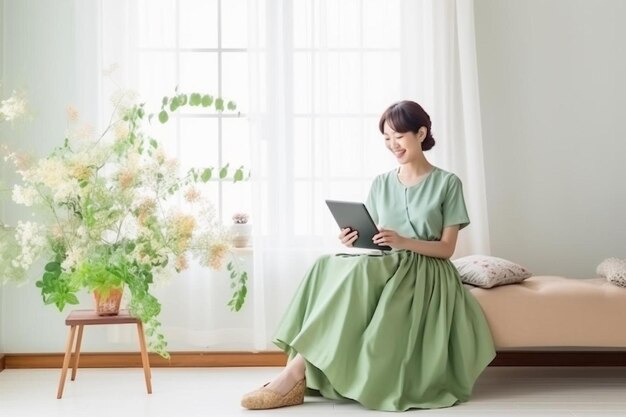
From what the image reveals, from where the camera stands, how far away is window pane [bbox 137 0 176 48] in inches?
183

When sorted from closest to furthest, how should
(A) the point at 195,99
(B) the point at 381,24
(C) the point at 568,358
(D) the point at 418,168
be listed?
(A) the point at 195,99
(D) the point at 418,168
(C) the point at 568,358
(B) the point at 381,24

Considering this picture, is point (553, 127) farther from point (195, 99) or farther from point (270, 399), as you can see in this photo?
point (270, 399)

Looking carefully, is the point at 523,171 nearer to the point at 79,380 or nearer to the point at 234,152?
the point at 234,152

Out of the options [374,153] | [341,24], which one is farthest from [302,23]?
[374,153]

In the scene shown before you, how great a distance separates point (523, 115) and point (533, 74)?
22 cm

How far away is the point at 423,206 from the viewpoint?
4.03 m

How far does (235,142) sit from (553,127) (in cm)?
166

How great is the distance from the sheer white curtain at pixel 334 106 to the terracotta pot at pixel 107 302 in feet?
2.76

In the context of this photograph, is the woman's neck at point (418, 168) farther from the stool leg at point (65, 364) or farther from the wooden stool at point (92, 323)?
the stool leg at point (65, 364)

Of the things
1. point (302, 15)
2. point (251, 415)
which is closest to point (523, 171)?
point (302, 15)

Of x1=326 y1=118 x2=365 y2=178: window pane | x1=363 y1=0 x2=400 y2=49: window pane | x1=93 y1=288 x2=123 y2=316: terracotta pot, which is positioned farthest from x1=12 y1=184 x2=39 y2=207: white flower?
x1=363 y1=0 x2=400 y2=49: window pane

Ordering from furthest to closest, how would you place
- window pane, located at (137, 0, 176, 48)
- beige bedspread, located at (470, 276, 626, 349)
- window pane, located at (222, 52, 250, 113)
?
window pane, located at (222, 52, 250, 113) → window pane, located at (137, 0, 176, 48) → beige bedspread, located at (470, 276, 626, 349)

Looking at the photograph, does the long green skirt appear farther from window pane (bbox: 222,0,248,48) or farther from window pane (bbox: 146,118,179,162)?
window pane (bbox: 222,0,248,48)

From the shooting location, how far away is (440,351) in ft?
12.2
